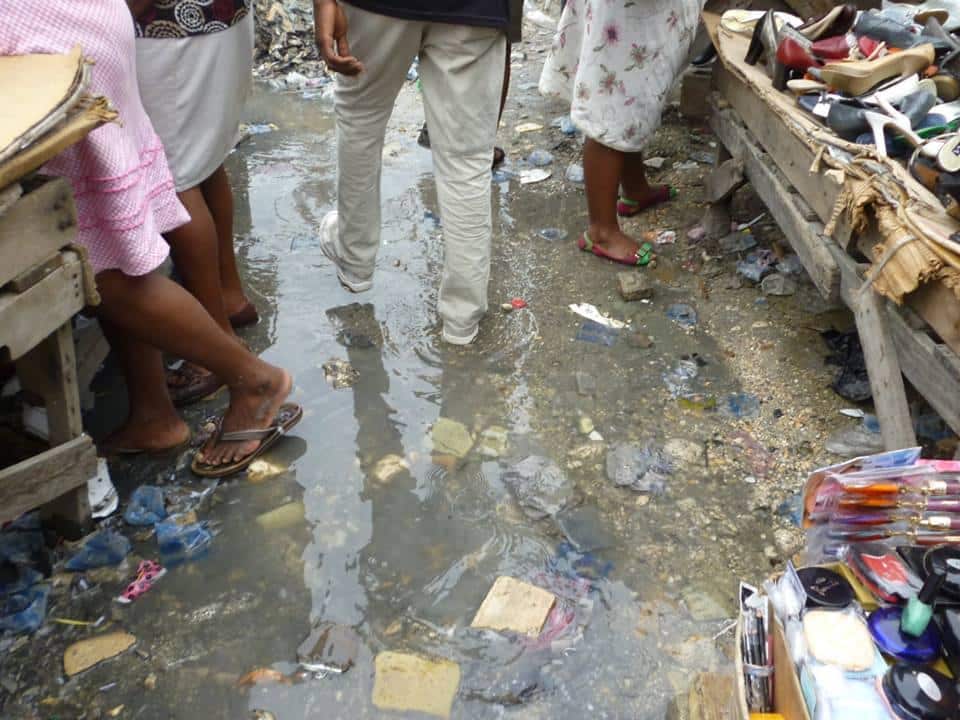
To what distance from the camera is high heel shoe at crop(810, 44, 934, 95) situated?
2580 millimetres

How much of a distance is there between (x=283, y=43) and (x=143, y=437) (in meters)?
4.50

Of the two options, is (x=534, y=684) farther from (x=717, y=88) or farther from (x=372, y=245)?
(x=717, y=88)

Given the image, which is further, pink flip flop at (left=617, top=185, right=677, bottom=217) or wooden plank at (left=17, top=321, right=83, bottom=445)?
pink flip flop at (left=617, top=185, right=677, bottom=217)

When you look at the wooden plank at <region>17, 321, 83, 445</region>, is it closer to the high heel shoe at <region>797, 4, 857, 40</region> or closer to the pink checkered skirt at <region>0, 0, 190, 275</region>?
the pink checkered skirt at <region>0, 0, 190, 275</region>

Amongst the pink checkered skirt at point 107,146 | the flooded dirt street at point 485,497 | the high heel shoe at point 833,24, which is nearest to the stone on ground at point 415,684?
the flooded dirt street at point 485,497

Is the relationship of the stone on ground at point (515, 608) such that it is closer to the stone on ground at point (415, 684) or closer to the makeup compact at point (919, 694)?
the stone on ground at point (415, 684)

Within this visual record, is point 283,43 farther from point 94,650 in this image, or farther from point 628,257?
point 94,650

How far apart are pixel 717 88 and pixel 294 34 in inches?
145

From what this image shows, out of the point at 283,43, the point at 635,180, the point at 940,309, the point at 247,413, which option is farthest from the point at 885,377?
the point at 283,43

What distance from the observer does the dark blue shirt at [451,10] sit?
2.35 metres

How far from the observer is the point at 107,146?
1756 mm

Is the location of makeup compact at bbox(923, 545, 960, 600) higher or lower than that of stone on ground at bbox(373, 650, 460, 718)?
higher

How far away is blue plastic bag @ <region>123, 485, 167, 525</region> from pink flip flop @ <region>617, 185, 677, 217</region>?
2.50 m

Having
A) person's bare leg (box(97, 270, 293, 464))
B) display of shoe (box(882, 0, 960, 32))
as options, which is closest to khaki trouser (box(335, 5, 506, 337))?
person's bare leg (box(97, 270, 293, 464))
